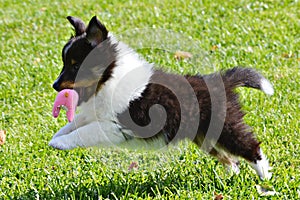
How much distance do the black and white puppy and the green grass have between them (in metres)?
0.29

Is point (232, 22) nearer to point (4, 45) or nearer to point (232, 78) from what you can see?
point (4, 45)

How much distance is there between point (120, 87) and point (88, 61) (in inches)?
11.5

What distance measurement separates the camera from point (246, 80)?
14.3 feet

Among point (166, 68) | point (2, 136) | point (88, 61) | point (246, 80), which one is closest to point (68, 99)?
point (88, 61)

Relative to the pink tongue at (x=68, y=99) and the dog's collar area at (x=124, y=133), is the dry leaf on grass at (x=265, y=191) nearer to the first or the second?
the dog's collar area at (x=124, y=133)

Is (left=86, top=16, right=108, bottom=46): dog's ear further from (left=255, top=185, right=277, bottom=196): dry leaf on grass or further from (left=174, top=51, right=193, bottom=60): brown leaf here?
(left=174, top=51, right=193, bottom=60): brown leaf

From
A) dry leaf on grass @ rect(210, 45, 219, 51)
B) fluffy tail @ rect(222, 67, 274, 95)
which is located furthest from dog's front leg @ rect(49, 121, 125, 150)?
dry leaf on grass @ rect(210, 45, 219, 51)

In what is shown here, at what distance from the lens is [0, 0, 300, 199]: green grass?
13.7 feet

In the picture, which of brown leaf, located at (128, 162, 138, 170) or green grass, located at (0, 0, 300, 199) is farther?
brown leaf, located at (128, 162, 138, 170)

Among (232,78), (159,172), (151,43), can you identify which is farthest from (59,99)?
(151,43)

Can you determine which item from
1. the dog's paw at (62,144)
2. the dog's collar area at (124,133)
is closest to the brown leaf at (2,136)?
the dog's paw at (62,144)

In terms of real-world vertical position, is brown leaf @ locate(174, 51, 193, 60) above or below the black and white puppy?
above

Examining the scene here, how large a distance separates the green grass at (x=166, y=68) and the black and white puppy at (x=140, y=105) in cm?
29

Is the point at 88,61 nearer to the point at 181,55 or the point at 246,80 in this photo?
the point at 246,80
